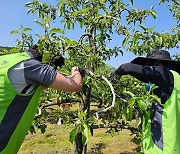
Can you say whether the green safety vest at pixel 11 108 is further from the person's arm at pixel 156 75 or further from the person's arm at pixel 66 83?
the person's arm at pixel 156 75

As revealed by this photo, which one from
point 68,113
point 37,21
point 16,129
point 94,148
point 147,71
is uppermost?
point 37,21

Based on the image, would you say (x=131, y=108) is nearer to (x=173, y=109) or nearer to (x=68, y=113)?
(x=173, y=109)

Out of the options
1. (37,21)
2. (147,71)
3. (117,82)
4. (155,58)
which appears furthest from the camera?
(117,82)

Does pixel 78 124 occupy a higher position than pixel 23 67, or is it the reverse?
pixel 23 67

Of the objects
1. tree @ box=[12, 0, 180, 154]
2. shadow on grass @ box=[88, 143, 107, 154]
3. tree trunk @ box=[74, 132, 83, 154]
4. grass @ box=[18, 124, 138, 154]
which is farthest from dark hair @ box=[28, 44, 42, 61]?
shadow on grass @ box=[88, 143, 107, 154]

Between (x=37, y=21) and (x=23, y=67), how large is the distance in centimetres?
32

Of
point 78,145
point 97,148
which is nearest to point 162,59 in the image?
point 78,145

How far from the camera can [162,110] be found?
208 cm

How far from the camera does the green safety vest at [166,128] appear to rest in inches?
81.2

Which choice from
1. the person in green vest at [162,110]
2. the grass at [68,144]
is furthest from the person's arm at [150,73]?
the grass at [68,144]

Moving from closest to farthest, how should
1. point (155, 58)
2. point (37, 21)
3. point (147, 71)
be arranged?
1. point (37, 21)
2. point (147, 71)
3. point (155, 58)

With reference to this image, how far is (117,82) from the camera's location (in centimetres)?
275

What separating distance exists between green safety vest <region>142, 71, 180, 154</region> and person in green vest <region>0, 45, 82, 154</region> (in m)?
0.63

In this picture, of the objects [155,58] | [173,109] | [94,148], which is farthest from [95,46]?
[94,148]
